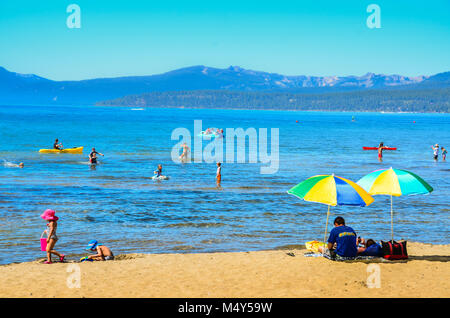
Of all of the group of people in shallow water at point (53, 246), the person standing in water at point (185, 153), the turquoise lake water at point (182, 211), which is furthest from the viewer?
the person standing in water at point (185, 153)

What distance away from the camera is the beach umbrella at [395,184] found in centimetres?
1335

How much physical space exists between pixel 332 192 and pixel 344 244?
1.33 m

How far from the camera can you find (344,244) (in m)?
13.4

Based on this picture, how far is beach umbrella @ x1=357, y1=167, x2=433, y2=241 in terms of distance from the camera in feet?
43.8

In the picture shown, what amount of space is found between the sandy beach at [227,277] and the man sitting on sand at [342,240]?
0.29 m

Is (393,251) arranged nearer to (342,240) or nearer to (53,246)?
(342,240)

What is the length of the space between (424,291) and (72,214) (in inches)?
602

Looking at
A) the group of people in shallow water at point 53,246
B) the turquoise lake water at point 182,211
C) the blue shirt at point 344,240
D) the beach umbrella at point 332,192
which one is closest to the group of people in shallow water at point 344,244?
the blue shirt at point 344,240

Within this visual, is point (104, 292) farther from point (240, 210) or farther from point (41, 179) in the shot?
point (41, 179)

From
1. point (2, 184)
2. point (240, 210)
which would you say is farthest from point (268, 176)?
point (2, 184)

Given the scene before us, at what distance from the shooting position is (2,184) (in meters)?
31.3

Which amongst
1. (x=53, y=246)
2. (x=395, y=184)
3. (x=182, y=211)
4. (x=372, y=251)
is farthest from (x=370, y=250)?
(x=182, y=211)

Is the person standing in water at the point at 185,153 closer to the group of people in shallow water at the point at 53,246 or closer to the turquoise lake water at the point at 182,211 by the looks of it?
the turquoise lake water at the point at 182,211

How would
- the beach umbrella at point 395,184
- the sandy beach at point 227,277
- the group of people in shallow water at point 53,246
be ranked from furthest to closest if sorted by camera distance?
the group of people in shallow water at point 53,246 → the beach umbrella at point 395,184 → the sandy beach at point 227,277
